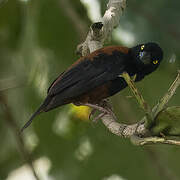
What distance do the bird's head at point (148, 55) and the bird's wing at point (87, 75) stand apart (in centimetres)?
18

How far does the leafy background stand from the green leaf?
192 centimetres

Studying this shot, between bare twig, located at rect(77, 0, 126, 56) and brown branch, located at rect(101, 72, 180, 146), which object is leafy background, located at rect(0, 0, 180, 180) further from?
brown branch, located at rect(101, 72, 180, 146)

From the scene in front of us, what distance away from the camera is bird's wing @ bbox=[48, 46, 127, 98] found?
159 inches

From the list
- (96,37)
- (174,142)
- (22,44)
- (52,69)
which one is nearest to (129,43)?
(96,37)

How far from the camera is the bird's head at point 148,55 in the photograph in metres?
4.21

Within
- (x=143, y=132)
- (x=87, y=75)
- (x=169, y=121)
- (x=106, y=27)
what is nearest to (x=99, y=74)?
(x=87, y=75)

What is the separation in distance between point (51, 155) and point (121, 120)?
0.82 m

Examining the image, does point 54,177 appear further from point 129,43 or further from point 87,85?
point 129,43

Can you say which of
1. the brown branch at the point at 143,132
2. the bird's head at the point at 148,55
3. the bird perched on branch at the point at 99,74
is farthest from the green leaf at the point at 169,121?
the bird's head at the point at 148,55

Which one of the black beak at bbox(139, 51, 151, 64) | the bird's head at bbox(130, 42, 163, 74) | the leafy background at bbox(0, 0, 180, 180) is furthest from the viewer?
the leafy background at bbox(0, 0, 180, 180)

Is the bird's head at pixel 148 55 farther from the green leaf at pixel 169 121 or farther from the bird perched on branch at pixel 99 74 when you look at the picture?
the green leaf at pixel 169 121

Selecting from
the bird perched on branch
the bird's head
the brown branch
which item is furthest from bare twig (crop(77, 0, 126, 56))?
the brown branch

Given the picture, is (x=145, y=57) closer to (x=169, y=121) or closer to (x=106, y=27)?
(x=106, y=27)

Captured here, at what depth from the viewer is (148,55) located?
4344 millimetres
